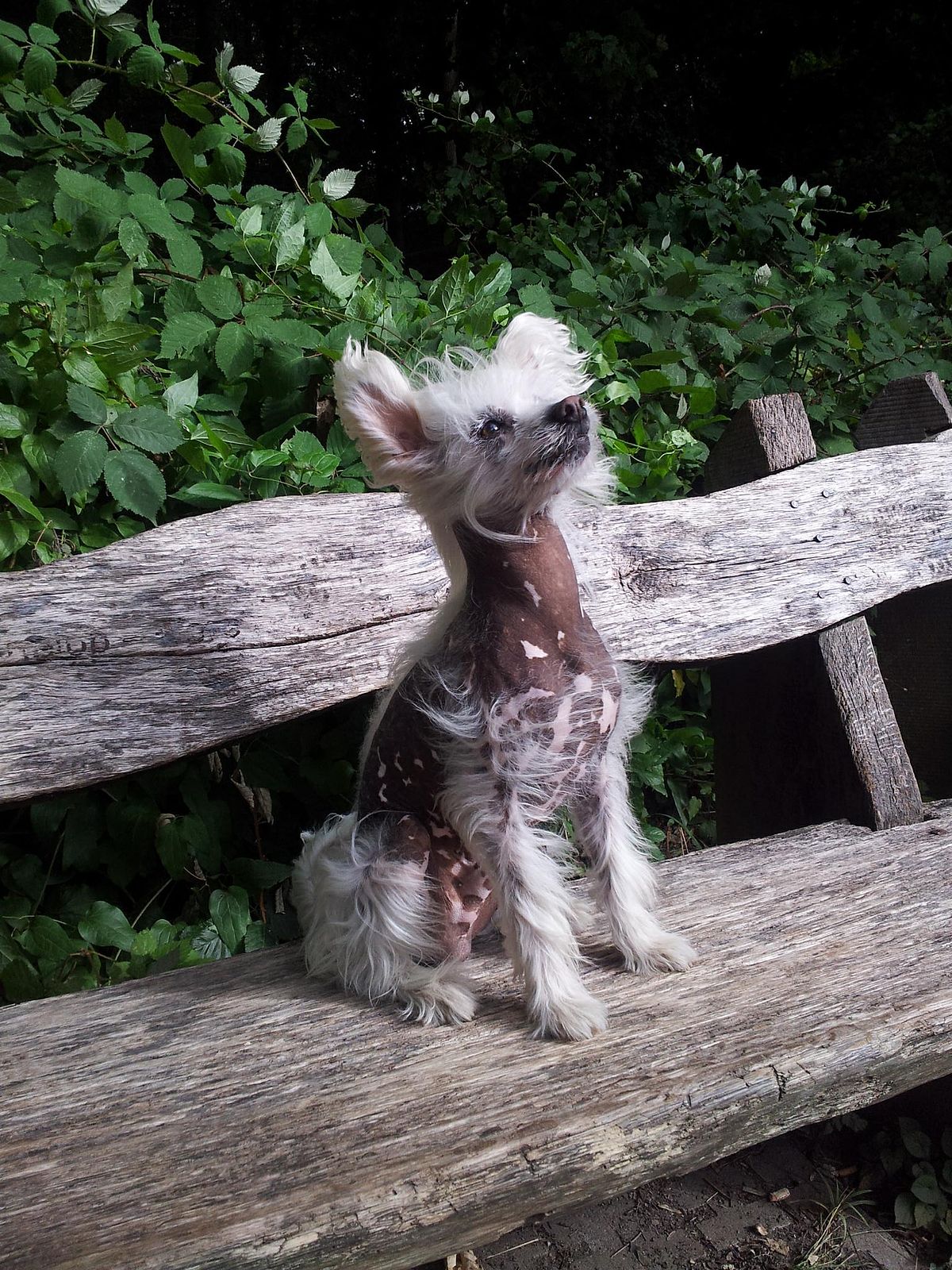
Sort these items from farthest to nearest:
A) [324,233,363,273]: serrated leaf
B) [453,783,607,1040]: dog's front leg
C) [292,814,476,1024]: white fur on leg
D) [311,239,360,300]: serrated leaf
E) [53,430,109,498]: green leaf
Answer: [324,233,363,273]: serrated leaf → [311,239,360,300]: serrated leaf → [53,430,109,498]: green leaf → [292,814,476,1024]: white fur on leg → [453,783,607,1040]: dog's front leg

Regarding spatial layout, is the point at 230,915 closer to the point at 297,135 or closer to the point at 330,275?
the point at 330,275

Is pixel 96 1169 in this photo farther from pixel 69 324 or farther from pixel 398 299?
pixel 398 299

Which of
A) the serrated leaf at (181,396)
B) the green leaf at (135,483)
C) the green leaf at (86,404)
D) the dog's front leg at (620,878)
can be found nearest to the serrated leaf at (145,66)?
the serrated leaf at (181,396)

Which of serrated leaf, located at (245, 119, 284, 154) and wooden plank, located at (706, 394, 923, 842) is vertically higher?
serrated leaf, located at (245, 119, 284, 154)

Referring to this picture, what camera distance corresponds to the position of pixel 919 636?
3010 millimetres

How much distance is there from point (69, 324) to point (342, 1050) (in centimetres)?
163

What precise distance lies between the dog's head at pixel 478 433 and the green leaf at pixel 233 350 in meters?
0.86

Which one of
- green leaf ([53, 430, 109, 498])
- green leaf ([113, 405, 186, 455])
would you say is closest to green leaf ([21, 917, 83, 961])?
green leaf ([53, 430, 109, 498])

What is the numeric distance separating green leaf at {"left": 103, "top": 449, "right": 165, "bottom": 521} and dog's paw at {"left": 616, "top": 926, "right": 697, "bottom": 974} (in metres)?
1.26

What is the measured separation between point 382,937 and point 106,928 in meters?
0.78

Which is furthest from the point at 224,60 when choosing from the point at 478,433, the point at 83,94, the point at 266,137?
the point at 478,433

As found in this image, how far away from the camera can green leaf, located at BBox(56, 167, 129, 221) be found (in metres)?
2.38

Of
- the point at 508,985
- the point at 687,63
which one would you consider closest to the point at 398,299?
the point at 508,985

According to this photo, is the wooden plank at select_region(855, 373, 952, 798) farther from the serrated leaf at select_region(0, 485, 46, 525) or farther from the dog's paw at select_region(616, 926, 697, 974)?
the serrated leaf at select_region(0, 485, 46, 525)
